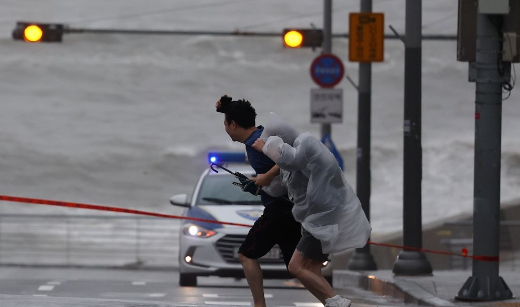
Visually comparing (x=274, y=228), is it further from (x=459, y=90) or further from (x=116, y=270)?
(x=459, y=90)

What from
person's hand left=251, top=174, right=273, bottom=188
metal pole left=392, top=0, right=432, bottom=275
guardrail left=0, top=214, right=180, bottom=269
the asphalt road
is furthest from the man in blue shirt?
guardrail left=0, top=214, right=180, bottom=269

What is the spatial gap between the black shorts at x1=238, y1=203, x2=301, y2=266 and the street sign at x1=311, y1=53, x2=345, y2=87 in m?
14.1

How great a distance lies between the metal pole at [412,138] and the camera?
17.3m

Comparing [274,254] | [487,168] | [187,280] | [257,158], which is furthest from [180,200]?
[257,158]

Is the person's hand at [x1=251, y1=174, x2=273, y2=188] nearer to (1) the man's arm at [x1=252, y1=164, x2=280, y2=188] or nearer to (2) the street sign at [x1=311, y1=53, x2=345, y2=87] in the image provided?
(1) the man's arm at [x1=252, y1=164, x2=280, y2=188]

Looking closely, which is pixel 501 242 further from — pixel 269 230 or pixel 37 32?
pixel 269 230

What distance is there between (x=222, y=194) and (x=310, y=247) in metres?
8.51

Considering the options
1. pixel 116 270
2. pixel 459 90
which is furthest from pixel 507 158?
pixel 116 270

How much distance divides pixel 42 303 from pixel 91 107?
2763 inches

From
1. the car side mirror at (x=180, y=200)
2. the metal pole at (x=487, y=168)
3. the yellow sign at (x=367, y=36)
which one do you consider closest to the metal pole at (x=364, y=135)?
the yellow sign at (x=367, y=36)

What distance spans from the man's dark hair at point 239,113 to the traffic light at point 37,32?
56.6ft

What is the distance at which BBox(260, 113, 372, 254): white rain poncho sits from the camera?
28.8 ft

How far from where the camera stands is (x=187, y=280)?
1714 centimetres

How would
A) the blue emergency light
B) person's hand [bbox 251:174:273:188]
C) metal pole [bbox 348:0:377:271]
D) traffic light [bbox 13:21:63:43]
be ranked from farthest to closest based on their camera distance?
traffic light [bbox 13:21:63:43]
metal pole [bbox 348:0:377:271]
the blue emergency light
person's hand [bbox 251:174:273:188]
